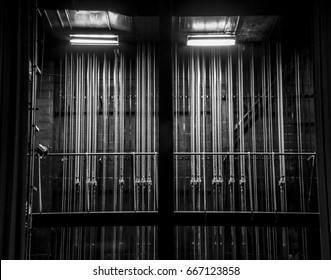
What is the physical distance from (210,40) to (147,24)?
1019mm

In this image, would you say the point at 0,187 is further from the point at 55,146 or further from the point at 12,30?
the point at 55,146

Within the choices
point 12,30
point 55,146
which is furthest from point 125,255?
point 12,30

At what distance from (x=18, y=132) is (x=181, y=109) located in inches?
154

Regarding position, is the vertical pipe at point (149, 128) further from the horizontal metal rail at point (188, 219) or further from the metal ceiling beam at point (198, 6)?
the metal ceiling beam at point (198, 6)

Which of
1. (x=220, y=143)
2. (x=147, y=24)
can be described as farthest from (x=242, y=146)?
(x=147, y=24)

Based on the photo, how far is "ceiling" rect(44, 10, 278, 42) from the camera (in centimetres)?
627

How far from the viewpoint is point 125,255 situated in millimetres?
6719

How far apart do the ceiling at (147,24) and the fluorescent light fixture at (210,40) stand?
9cm

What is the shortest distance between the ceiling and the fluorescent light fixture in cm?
9

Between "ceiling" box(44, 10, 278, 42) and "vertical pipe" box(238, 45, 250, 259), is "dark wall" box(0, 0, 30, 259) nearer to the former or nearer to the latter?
"ceiling" box(44, 10, 278, 42)

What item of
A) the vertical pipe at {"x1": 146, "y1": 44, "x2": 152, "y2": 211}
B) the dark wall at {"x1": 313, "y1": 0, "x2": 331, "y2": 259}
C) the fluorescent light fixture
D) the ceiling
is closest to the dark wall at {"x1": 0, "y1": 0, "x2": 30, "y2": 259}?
the dark wall at {"x1": 313, "y1": 0, "x2": 331, "y2": 259}

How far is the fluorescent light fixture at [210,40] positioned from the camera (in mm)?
6742
